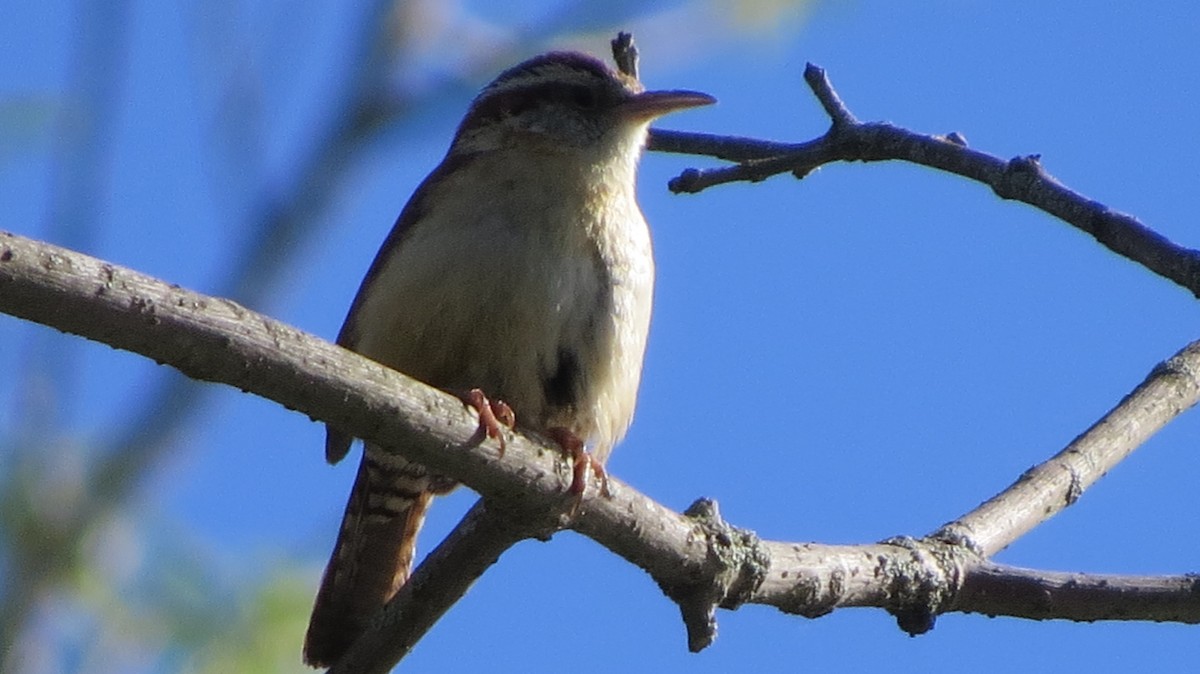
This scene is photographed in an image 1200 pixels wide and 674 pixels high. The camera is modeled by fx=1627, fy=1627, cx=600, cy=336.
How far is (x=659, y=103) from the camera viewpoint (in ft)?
16.6

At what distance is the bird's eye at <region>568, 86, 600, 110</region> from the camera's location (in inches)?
202

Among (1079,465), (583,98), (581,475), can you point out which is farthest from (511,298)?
(1079,465)

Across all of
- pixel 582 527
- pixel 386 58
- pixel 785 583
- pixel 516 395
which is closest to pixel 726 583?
pixel 785 583

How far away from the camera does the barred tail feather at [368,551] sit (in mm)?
4617

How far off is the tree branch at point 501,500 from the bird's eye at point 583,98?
1.86m

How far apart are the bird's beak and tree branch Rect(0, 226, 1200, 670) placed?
5.58ft

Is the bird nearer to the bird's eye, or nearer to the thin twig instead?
the bird's eye

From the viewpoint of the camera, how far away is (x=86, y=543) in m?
2.66

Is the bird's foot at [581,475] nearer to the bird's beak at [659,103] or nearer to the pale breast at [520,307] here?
the pale breast at [520,307]

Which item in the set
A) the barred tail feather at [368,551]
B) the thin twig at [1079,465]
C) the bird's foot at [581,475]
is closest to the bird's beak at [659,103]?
the barred tail feather at [368,551]

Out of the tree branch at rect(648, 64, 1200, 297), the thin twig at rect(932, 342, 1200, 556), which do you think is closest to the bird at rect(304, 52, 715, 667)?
the tree branch at rect(648, 64, 1200, 297)

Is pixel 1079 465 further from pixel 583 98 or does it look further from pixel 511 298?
pixel 583 98

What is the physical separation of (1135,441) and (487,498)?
1.71m

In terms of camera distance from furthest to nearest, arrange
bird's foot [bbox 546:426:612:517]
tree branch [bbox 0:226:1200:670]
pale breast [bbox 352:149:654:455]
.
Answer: pale breast [bbox 352:149:654:455], bird's foot [bbox 546:426:612:517], tree branch [bbox 0:226:1200:670]
